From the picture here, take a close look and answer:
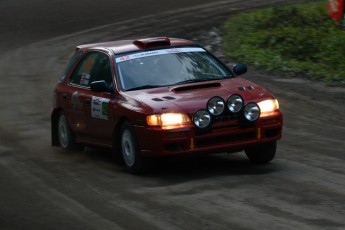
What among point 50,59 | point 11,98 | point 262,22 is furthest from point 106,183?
point 262,22

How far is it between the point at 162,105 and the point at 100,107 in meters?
1.40

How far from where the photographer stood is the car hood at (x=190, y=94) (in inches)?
401

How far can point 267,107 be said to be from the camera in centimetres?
1062

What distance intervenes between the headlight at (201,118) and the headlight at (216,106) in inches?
2.7

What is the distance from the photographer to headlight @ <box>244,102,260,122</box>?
10344 millimetres

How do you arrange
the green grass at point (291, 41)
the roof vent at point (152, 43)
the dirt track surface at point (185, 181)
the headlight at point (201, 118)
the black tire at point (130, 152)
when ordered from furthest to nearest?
1. the green grass at point (291, 41)
2. the roof vent at point (152, 43)
3. the black tire at point (130, 152)
4. the headlight at point (201, 118)
5. the dirt track surface at point (185, 181)

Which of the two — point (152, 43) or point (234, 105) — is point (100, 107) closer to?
point (152, 43)

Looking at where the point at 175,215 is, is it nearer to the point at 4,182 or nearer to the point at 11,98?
the point at 4,182

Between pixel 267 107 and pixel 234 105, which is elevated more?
pixel 234 105

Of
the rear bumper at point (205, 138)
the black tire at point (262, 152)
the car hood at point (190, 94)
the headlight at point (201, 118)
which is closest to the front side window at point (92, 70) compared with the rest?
the car hood at point (190, 94)

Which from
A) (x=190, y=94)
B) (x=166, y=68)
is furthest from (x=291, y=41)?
(x=190, y=94)

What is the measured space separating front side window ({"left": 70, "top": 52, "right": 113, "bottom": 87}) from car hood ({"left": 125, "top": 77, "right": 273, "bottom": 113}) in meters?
0.89

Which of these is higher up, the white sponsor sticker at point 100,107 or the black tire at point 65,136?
the white sponsor sticker at point 100,107

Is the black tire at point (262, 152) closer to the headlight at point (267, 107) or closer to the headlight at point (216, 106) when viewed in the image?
the headlight at point (267, 107)
